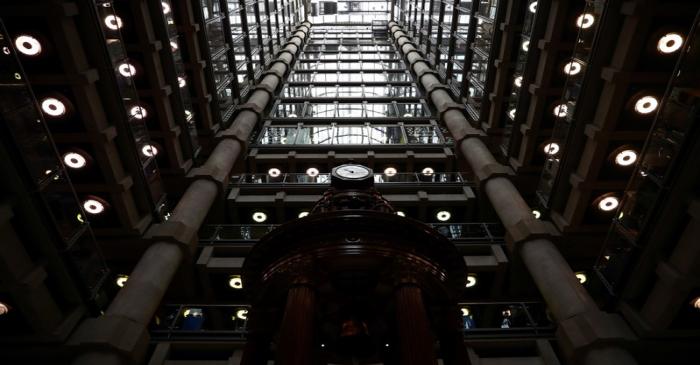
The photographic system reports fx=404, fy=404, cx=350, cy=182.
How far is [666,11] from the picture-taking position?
1118 centimetres

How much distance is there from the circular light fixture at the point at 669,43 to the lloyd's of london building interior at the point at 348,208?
0.04 m

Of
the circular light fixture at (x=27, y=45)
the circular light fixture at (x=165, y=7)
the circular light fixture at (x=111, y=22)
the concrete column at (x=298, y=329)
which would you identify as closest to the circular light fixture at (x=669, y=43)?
the concrete column at (x=298, y=329)

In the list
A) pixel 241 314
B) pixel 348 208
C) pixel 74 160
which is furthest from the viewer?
pixel 241 314

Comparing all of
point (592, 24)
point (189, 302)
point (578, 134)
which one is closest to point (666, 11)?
point (592, 24)

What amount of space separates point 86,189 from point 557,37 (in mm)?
18987

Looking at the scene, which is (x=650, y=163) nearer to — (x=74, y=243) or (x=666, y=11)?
(x=666, y=11)

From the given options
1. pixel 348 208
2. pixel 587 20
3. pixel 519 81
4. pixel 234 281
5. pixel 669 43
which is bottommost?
pixel 348 208

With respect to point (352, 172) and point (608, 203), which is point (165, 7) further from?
point (608, 203)

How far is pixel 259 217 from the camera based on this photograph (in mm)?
20406

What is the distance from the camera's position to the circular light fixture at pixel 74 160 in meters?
14.0

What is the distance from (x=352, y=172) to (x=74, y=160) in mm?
9966

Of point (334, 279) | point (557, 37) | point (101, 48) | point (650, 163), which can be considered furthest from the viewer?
point (557, 37)

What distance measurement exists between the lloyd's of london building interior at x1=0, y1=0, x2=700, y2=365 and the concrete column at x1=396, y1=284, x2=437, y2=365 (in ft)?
0.12

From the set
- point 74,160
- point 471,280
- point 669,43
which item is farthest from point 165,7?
point 669,43
